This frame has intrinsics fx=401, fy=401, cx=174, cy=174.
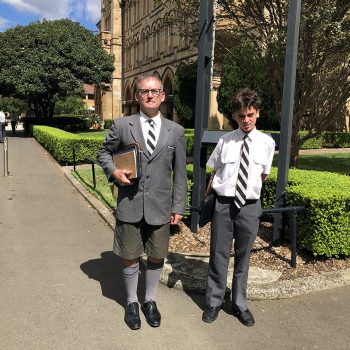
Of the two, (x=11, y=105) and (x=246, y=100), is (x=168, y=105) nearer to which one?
(x=246, y=100)

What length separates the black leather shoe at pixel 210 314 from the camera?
11.1 ft

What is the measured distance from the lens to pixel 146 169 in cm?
319

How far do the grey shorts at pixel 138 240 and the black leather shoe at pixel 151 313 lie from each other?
1.53 ft

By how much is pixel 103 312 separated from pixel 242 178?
1704 millimetres

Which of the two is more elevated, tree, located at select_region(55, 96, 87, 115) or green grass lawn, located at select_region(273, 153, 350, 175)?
tree, located at select_region(55, 96, 87, 115)

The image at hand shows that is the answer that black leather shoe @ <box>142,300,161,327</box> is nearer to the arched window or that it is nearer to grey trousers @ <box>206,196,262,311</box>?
grey trousers @ <box>206,196,262,311</box>

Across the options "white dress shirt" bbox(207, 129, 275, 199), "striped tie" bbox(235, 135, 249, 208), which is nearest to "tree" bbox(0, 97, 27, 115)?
"white dress shirt" bbox(207, 129, 275, 199)

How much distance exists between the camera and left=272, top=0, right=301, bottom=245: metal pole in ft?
15.4

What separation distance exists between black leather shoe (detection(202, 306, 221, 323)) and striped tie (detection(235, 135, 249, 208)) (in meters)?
0.95

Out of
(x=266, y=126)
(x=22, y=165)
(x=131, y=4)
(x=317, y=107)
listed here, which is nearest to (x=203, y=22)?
(x=317, y=107)

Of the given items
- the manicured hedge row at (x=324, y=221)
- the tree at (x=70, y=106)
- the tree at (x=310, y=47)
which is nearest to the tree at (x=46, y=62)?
the tree at (x=310, y=47)

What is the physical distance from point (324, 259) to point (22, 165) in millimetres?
11040

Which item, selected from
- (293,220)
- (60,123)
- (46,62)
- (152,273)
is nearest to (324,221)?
(293,220)

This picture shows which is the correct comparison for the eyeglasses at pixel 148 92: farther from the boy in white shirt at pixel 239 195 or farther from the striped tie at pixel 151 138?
the boy in white shirt at pixel 239 195
